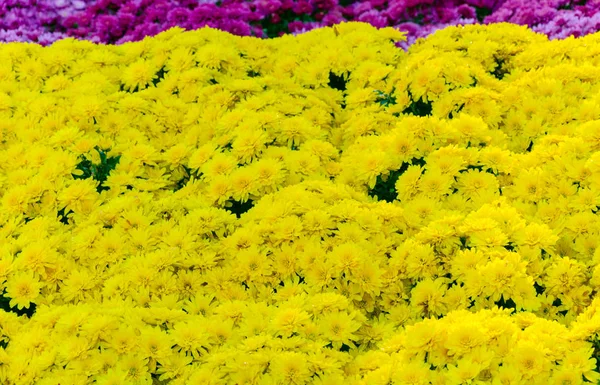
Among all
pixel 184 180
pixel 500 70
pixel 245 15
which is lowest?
pixel 245 15

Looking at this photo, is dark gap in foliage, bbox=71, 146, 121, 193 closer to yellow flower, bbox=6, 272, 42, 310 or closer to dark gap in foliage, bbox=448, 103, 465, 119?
yellow flower, bbox=6, 272, 42, 310

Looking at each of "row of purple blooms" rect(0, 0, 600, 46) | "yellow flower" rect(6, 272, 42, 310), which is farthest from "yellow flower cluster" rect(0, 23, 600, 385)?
"row of purple blooms" rect(0, 0, 600, 46)

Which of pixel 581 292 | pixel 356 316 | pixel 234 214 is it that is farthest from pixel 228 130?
pixel 581 292

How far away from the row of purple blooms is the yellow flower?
144 inches

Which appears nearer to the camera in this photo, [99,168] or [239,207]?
[239,207]

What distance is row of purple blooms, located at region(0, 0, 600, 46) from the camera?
21.3ft

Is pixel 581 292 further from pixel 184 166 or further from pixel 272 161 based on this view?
pixel 184 166

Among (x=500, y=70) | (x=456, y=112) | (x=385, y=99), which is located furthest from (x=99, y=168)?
(x=500, y=70)

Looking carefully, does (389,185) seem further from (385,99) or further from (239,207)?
(385,99)

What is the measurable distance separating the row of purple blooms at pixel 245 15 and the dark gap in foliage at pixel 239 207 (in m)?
3.11

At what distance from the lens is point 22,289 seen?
3.11 metres

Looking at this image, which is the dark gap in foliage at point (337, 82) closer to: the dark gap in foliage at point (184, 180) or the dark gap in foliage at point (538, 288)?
the dark gap in foliage at point (184, 180)

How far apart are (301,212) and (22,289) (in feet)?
3.65

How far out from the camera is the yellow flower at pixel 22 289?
3088mm
